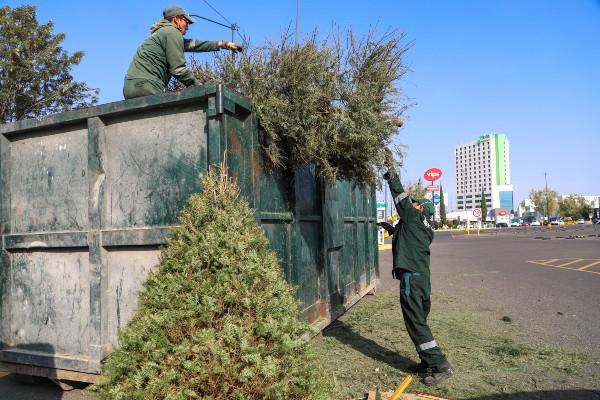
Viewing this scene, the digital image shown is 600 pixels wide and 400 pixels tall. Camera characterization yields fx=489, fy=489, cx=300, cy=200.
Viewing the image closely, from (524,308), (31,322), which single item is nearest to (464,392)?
(31,322)

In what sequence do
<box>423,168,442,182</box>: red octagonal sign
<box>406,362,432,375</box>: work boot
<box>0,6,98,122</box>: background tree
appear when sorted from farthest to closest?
<box>423,168,442,182</box>: red octagonal sign < <box>0,6,98,122</box>: background tree < <box>406,362,432,375</box>: work boot

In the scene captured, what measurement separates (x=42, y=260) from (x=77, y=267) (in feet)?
1.43

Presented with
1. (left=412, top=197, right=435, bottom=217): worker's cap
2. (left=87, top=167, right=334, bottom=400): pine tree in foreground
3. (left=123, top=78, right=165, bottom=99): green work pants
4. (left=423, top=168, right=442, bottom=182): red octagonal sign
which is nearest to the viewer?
(left=87, top=167, right=334, bottom=400): pine tree in foreground

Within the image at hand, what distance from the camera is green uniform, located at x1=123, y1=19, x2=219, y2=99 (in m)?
4.11

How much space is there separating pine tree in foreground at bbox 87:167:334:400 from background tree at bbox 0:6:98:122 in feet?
58.4

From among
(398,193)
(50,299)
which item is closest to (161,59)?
(50,299)

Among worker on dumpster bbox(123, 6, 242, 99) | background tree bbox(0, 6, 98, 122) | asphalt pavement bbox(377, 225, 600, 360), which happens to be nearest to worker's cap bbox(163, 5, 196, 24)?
worker on dumpster bbox(123, 6, 242, 99)

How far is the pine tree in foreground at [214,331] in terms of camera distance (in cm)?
240

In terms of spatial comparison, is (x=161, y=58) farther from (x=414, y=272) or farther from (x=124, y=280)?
(x=414, y=272)

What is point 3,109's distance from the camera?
17516mm

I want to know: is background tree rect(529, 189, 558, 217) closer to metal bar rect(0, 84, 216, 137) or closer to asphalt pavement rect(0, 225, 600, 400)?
asphalt pavement rect(0, 225, 600, 400)

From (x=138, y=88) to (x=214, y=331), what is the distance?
2.46 m

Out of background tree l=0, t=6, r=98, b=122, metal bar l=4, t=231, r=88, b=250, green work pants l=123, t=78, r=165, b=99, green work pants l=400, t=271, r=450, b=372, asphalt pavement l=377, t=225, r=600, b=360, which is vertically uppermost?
background tree l=0, t=6, r=98, b=122

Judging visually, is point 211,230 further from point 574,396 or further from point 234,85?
point 574,396
